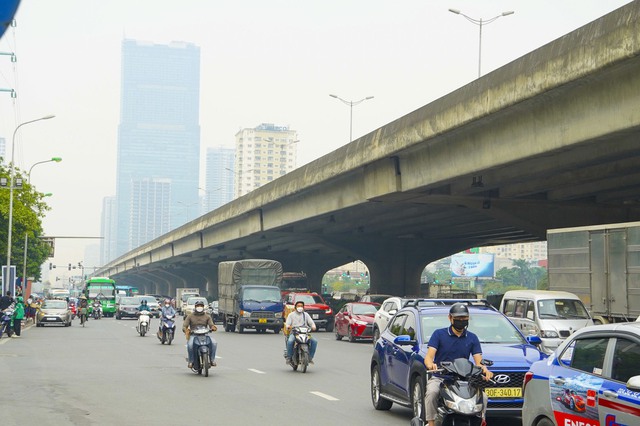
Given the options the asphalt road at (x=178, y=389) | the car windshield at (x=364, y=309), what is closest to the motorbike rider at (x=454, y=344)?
the asphalt road at (x=178, y=389)

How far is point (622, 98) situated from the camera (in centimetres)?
2095

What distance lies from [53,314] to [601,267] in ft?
109

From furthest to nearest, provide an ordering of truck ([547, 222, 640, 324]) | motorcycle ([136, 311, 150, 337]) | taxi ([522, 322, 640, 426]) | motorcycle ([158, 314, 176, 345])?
motorcycle ([136, 311, 150, 337]) < motorcycle ([158, 314, 176, 345]) < truck ([547, 222, 640, 324]) < taxi ([522, 322, 640, 426])

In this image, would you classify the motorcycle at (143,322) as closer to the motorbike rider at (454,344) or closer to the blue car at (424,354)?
the blue car at (424,354)

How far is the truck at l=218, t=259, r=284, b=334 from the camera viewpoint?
4128 centimetres

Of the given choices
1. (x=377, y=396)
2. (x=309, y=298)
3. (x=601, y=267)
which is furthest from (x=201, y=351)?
(x=309, y=298)

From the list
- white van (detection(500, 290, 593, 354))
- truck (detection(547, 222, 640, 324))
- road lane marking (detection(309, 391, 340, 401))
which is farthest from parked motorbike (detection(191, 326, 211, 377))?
truck (detection(547, 222, 640, 324))

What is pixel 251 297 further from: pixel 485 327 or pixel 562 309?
pixel 485 327

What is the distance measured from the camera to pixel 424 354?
1177 cm

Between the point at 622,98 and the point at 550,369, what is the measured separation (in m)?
13.7

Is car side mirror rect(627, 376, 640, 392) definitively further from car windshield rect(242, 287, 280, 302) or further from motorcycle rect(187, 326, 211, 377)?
car windshield rect(242, 287, 280, 302)

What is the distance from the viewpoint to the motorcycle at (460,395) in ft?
27.4

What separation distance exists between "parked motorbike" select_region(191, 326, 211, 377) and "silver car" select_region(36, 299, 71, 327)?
32.4 meters

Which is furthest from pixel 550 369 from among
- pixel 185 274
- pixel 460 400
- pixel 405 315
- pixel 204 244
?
pixel 185 274
